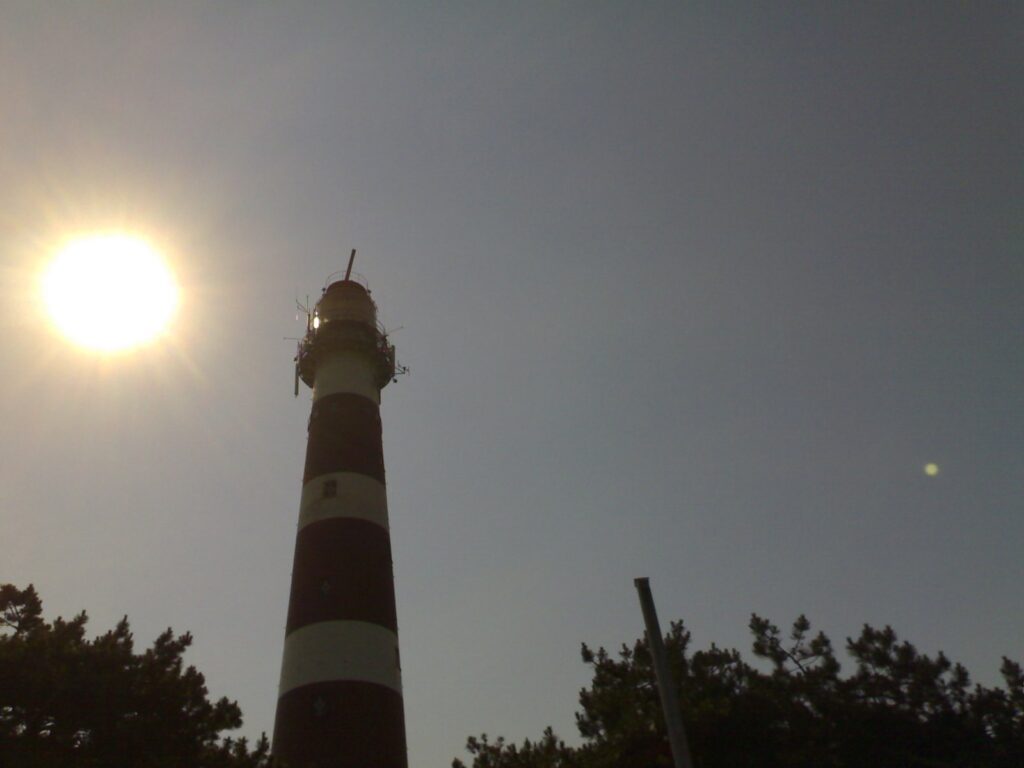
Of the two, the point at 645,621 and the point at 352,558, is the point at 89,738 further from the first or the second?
the point at 645,621

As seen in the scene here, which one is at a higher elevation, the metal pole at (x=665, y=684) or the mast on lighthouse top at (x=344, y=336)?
the mast on lighthouse top at (x=344, y=336)

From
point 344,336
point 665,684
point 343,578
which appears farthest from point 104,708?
point 344,336

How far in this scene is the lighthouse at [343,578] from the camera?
22.8 m

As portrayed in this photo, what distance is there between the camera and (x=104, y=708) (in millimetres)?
16922

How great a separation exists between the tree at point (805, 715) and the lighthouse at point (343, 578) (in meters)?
5.63

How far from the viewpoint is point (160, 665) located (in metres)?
18.8

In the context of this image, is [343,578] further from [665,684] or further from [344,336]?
[665,684]

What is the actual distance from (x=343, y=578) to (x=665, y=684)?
17.7 meters

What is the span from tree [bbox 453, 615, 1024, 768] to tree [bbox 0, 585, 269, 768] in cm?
994

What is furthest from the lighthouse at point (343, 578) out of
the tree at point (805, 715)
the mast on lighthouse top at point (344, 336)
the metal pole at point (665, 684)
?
the metal pole at point (665, 684)

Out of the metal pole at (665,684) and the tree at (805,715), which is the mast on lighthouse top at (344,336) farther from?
the metal pole at (665,684)

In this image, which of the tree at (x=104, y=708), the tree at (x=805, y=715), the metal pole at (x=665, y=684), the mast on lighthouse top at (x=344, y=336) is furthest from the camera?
the mast on lighthouse top at (x=344, y=336)

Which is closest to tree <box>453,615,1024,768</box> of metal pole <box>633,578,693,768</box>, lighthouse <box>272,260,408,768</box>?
lighthouse <box>272,260,408,768</box>

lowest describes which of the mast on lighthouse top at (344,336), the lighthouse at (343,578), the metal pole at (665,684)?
the metal pole at (665,684)
